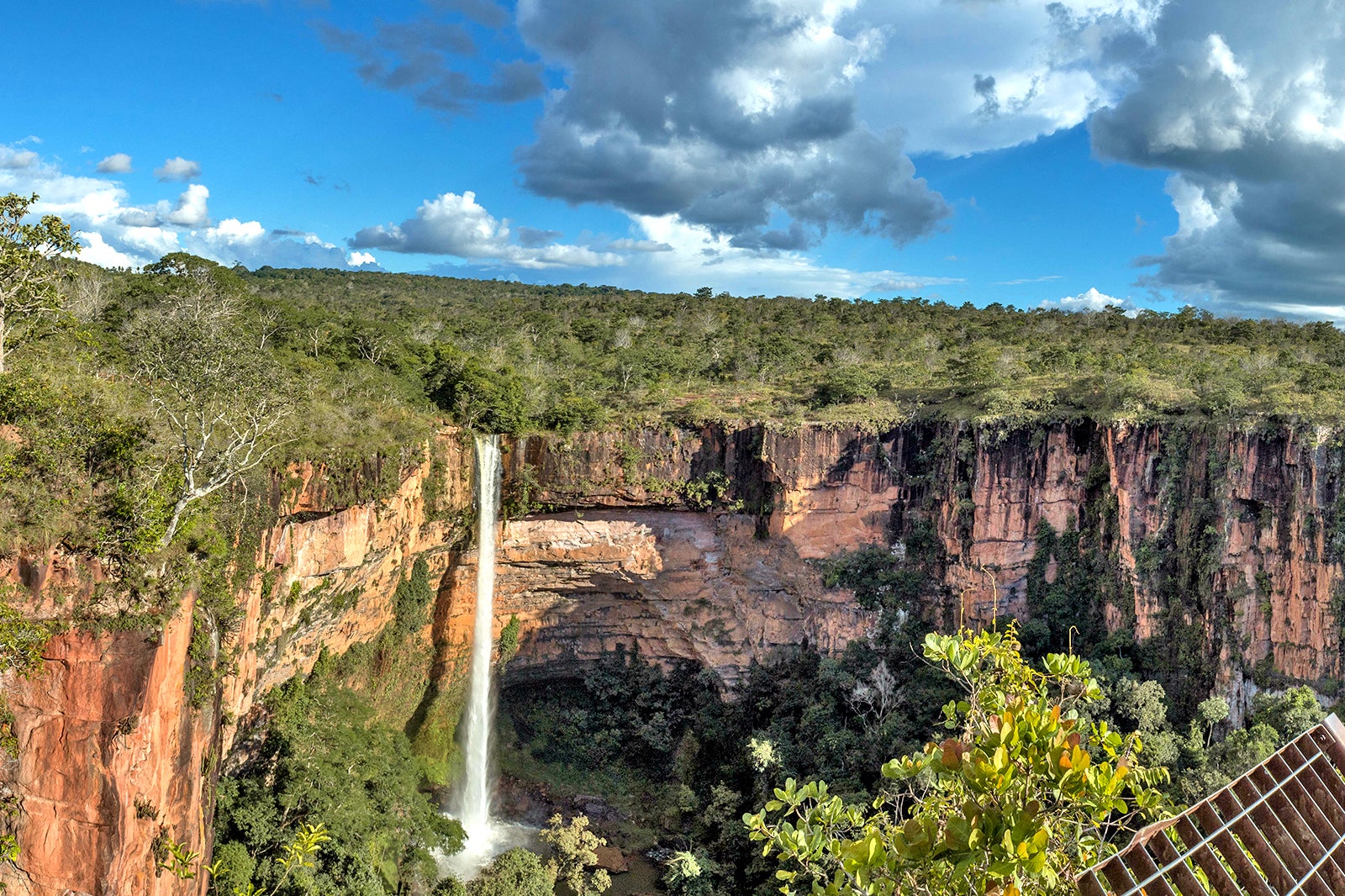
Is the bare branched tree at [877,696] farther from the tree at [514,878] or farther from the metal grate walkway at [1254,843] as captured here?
the metal grate walkway at [1254,843]

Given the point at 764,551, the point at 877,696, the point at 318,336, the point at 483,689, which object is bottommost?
the point at 483,689

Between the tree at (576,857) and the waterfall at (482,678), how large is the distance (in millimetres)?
1768

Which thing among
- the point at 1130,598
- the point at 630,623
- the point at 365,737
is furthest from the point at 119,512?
the point at 1130,598

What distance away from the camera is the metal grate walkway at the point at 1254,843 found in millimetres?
4156

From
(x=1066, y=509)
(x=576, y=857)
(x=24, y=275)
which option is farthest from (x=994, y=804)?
(x=1066, y=509)

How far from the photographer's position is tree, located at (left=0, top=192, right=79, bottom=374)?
39.6 feet

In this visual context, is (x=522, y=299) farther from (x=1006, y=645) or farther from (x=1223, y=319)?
(x=1006, y=645)

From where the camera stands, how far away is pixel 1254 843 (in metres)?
4.75

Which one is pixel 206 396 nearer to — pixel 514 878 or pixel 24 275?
pixel 24 275

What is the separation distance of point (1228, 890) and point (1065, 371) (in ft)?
80.3

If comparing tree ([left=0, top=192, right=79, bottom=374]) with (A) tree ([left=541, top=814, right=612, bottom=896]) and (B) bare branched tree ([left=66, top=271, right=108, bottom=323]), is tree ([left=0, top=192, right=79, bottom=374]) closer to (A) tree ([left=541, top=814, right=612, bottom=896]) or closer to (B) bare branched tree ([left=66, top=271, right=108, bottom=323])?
(B) bare branched tree ([left=66, top=271, right=108, bottom=323])

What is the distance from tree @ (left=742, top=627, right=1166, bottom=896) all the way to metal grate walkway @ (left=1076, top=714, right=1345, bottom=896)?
0.25m

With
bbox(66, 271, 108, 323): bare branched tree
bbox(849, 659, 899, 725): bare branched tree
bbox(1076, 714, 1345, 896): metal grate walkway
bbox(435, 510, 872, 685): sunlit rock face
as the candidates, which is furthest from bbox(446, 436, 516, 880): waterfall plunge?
bbox(1076, 714, 1345, 896): metal grate walkway

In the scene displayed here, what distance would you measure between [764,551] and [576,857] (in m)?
9.76
